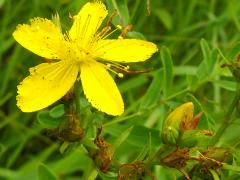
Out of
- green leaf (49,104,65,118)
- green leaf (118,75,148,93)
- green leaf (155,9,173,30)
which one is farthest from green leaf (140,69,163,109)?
green leaf (155,9,173,30)

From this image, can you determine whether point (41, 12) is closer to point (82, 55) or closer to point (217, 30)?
point (217, 30)

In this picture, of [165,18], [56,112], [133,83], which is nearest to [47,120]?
[56,112]

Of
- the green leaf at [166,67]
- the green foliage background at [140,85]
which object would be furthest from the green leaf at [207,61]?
the green leaf at [166,67]

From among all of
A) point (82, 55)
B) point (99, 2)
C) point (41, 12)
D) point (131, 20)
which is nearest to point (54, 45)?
point (82, 55)

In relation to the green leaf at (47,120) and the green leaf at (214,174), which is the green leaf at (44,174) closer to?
the green leaf at (47,120)

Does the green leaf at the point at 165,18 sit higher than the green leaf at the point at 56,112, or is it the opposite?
the green leaf at the point at 56,112

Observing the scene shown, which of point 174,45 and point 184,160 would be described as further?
point 174,45


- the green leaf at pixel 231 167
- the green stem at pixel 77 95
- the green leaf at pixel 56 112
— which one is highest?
the green stem at pixel 77 95

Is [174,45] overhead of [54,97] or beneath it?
beneath

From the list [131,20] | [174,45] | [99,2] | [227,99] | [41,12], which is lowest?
[227,99]
